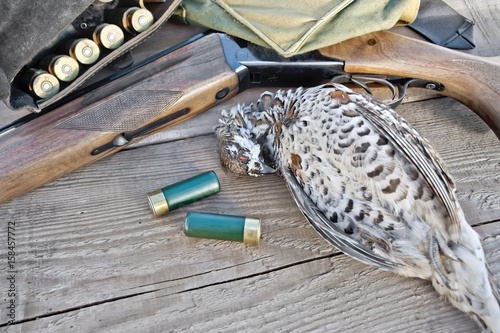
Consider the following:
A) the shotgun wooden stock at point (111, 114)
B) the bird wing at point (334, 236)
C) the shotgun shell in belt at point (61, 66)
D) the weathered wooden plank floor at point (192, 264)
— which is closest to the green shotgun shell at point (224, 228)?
the weathered wooden plank floor at point (192, 264)

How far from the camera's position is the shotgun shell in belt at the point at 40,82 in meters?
1.24

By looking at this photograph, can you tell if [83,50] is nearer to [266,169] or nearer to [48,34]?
[48,34]

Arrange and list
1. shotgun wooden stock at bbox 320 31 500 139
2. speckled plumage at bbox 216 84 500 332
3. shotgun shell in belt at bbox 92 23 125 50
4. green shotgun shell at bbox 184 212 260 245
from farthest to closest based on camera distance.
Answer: shotgun wooden stock at bbox 320 31 500 139
shotgun shell in belt at bbox 92 23 125 50
green shotgun shell at bbox 184 212 260 245
speckled plumage at bbox 216 84 500 332

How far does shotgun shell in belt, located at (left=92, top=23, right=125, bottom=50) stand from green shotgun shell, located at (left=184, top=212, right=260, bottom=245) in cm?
62

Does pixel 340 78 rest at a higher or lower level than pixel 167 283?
higher

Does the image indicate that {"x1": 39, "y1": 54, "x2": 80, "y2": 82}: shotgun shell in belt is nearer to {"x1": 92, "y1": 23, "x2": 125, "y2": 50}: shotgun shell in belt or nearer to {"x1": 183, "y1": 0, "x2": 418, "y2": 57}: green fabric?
{"x1": 92, "y1": 23, "x2": 125, "y2": 50}: shotgun shell in belt

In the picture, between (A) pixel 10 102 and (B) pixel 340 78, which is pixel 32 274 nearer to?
(A) pixel 10 102

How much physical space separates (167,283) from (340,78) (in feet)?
3.08

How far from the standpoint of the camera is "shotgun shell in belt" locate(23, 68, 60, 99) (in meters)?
1.24

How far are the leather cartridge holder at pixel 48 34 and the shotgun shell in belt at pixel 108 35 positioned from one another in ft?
0.07

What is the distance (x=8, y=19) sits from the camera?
43.4 inches

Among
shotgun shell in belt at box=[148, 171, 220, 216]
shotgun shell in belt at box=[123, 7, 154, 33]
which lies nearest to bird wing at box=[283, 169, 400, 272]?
shotgun shell in belt at box=[148, 171, 220, 216]

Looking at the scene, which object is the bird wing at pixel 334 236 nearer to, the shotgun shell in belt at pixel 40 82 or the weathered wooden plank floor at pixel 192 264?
the weathered wooden plank floor at pixel 192 264

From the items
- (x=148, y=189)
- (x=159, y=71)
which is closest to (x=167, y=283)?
(x=148, y=189)
